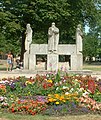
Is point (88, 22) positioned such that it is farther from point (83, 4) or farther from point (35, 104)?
point (35, 104)

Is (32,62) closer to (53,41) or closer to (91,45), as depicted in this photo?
(53,41)

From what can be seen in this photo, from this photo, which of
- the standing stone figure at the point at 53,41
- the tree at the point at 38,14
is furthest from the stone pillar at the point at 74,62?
the tree at the point at 38,14

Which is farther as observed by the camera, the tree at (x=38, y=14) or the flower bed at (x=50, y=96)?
the tree at (x=38, y=14)

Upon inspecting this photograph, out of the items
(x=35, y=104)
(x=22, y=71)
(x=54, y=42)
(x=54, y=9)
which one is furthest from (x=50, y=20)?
(x=35, y=104)

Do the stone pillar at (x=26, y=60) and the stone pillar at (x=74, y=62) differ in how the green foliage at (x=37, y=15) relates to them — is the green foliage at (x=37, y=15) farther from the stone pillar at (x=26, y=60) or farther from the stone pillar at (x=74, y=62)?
the stone pillar at (x=74, y=62)

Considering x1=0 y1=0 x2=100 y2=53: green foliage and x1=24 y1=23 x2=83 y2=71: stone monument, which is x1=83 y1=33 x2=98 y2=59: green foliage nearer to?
x1=0 y1=0 x2=100 y2=53: green foliage

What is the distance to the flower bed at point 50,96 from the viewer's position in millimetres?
9062

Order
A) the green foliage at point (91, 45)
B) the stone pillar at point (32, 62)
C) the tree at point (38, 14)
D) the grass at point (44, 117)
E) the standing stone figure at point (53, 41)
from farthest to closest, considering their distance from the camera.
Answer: the green foliage at point (91, 45), the tree at point (38, 14), the stone pillar at point (32, 62), the standing stone figure at point (53, 41), the grass at point (44, 117)

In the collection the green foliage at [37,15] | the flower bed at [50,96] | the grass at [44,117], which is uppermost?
the green foliage at [37,15]

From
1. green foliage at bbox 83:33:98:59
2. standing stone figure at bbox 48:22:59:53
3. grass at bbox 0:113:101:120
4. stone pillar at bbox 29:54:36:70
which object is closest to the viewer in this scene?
grass at bbox 0:113:101:120

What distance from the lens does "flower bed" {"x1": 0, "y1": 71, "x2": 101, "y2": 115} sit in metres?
9.06

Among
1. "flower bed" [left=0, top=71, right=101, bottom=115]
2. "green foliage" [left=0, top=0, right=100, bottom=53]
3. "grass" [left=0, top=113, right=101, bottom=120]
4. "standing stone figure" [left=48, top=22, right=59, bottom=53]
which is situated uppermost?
"green foliage" [left=0, top=0, right=100, bottom=53]

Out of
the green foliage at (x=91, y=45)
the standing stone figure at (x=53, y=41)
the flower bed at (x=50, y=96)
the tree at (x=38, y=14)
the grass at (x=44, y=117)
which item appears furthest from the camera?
the green foliage at (x=91, y=45)

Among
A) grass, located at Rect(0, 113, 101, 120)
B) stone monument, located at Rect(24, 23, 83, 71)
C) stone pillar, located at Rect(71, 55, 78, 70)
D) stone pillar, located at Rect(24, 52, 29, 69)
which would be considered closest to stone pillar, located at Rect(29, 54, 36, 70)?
stone monument, located at Rect(24, 23, 83, 71)
